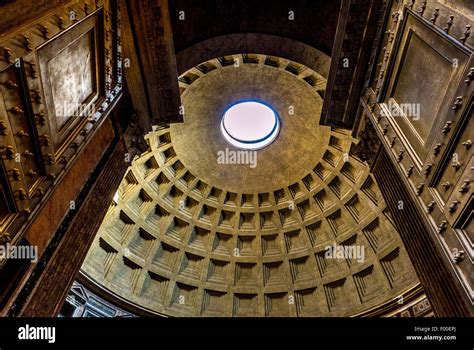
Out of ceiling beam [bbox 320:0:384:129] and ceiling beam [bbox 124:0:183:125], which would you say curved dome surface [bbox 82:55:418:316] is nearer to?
ceiling beam [bbox 320:0:384:129]

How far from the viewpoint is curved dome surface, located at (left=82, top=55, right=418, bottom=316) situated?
57.5 ft

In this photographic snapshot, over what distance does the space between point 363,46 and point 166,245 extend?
14.4 m

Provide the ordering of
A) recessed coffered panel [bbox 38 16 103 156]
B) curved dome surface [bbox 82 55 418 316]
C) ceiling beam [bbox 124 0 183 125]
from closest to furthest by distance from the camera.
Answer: recessed coffered panel [bbox 38 16 103 156], ceiling beam [bbox 124 0 183 125], curved dome surface [bbox 82 55 418 316]

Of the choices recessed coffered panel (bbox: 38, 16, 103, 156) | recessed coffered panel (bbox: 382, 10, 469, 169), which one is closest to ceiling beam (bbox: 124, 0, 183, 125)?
recessed coffered panel (bbox: 38, 16, 103, 156)

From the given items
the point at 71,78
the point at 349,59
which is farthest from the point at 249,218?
the point at 71,78

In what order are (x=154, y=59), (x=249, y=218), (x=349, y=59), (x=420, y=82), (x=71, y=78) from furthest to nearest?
1. (x=249, y=218)
2. (x=154, y=59)
3. (x=349, y=59)
4. (x=420, y=82)
5. (x=71, y=78)

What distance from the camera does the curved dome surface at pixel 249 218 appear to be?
57.5ft

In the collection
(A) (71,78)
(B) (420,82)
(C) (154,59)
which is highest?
(C) (154,59)

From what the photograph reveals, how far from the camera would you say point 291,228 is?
67.1ft

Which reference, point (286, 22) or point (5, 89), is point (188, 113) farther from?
point (5, 89)

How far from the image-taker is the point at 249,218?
843 inches

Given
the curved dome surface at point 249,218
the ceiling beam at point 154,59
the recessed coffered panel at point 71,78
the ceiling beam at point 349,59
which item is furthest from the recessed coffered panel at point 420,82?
the curved dome surface at point 249,218

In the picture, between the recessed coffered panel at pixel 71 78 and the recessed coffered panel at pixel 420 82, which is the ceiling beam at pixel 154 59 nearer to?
the recessed coffered panel at pixel 71 78

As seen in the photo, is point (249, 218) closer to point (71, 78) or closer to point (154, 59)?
point (154, 59)
